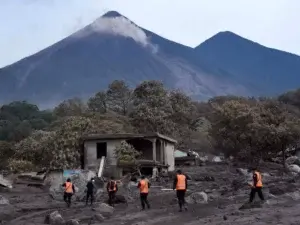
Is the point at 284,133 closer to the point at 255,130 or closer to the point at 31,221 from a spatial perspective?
the point at 255,130

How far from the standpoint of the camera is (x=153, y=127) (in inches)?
2163

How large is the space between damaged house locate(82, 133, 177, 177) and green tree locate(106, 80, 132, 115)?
25868mm

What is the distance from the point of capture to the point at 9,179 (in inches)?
1485

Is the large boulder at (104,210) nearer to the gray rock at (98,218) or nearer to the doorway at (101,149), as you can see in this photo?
the gray rock at (98,218)

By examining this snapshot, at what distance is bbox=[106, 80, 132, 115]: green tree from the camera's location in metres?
69.4

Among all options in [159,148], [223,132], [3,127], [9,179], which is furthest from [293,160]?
[3,127]

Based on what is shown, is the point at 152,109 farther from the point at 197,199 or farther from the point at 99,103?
the point at 197,199

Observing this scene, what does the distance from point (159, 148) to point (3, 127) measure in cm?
3519

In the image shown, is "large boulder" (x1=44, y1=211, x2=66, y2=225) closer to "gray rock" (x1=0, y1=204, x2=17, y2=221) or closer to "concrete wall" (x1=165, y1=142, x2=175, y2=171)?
"gray rock" (x1=0, y1=204, x2=17, y2=221)

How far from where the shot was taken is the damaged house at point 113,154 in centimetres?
3903

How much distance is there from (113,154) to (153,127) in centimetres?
1571

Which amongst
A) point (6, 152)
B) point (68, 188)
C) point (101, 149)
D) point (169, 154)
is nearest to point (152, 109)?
point (169, 154)

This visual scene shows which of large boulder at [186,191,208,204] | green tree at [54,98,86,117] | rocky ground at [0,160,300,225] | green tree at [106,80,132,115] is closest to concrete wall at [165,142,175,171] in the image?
rocky ground at [0,160,300,225]

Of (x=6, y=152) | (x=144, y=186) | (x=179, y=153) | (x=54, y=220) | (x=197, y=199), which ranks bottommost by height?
(x=54, y=220)
